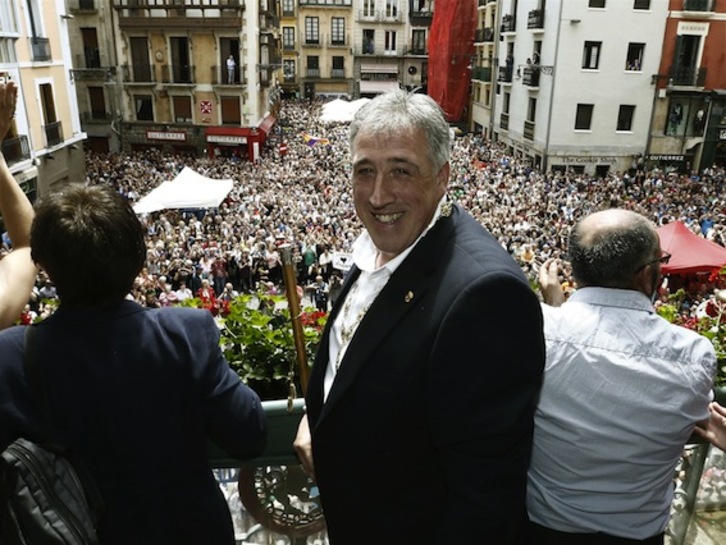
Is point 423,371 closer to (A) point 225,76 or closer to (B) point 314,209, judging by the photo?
(B) point 314,209

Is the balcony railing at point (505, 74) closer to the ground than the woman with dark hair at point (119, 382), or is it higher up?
higher up

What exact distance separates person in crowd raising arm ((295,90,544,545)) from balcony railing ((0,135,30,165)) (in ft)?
61.0

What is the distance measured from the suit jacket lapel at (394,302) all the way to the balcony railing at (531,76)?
102 ft

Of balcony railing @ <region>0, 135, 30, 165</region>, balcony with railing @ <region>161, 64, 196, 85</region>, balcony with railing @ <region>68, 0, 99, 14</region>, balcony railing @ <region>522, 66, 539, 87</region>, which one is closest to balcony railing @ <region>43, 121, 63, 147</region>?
balcony railing @ <region>0, 135, 30, 165</region>

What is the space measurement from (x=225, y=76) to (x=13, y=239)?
30457mm

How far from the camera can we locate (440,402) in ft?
5.34

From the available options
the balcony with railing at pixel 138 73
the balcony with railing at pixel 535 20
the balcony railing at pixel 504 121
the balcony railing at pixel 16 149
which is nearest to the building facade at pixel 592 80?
the balcony with railing at pixel 535 20

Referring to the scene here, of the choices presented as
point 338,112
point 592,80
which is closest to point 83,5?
point 338,112

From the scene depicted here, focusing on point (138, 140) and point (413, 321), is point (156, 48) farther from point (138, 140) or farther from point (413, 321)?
point (413, 321)

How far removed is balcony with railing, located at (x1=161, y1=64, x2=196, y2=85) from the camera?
99.9 feet

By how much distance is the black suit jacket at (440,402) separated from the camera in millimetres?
1572

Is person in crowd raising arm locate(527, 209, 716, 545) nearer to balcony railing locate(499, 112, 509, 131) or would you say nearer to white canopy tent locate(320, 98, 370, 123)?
white canopy tent locate(320, 98, 370, 123)

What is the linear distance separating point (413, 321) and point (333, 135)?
3674 cm

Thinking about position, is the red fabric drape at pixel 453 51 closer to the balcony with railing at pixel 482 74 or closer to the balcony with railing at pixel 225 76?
the balcony with railing at pixel 482 74
